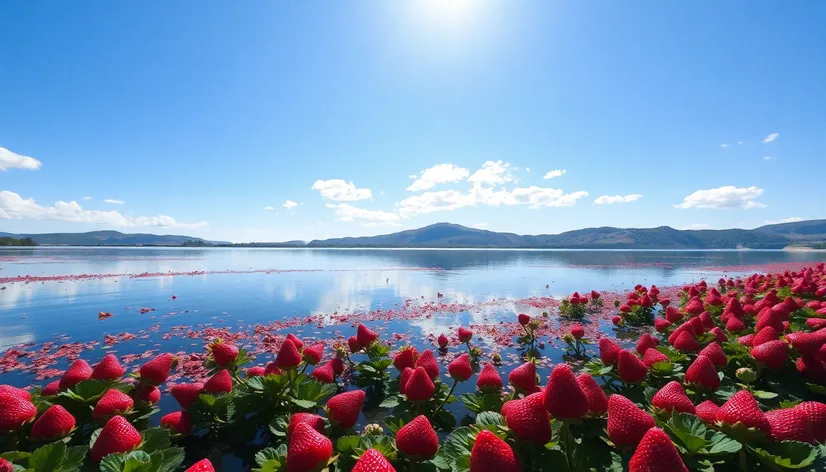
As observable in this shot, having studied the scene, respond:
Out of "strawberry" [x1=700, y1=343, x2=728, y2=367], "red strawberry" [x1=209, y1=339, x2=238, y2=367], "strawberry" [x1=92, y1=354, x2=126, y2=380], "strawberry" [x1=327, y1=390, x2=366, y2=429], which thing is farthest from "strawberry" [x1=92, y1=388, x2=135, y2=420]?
"strawberry" [x1=700, y1=343, x2=728, y2=367]

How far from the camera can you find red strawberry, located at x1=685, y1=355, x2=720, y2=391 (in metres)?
3.98

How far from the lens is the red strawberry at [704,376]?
398cm

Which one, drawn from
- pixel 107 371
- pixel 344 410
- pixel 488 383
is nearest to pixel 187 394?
pixel 107 371

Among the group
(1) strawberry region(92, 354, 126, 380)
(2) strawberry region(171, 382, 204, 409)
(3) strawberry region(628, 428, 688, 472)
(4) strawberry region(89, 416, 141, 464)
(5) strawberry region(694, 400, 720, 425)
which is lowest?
(2) strawberry region(171, 382, 204, 409)

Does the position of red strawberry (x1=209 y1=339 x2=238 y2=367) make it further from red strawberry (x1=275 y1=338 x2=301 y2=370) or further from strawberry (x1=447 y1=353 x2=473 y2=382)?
strawberry (x1=447 y1=353 x2=473 y2=382)

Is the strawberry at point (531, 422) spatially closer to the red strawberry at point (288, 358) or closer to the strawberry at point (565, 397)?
the strawberry at point (565, 397)

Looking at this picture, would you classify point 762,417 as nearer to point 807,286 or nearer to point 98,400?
point 98,400

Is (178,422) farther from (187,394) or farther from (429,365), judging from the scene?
(429,365)

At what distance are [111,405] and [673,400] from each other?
6.00 meters

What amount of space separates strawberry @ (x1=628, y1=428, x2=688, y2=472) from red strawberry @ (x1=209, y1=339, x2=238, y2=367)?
5282 mm

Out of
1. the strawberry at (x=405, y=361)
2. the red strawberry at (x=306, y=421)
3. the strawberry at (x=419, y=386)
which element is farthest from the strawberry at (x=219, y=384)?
the strawberry at (x=419, y=386)

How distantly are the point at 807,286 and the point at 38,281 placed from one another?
47.4 m

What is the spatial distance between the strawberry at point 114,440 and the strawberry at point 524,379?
409 cm

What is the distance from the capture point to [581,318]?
15.6 m
